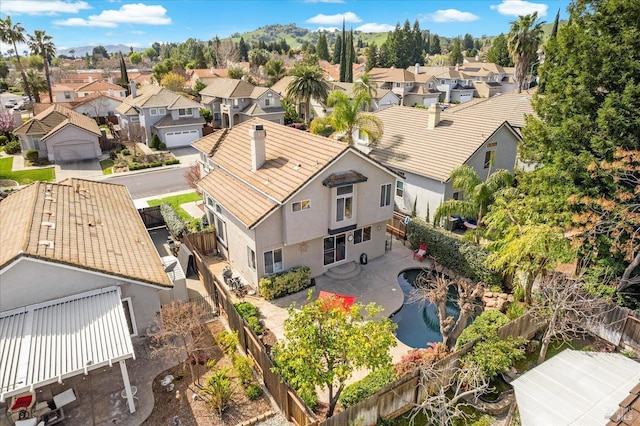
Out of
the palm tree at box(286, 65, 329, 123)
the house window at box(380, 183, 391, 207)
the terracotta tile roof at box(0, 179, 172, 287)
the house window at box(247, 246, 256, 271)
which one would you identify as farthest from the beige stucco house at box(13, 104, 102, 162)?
the house window at box(380, 183, 391, 207)

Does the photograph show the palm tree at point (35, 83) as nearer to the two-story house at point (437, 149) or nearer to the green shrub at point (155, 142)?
the green shrub at point (155, 142)

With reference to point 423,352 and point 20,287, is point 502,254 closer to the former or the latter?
point 423,352

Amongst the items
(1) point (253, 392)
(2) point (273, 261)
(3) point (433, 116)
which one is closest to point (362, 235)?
(2) point (273, 261)

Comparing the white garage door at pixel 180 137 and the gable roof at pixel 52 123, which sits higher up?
the gable roof at pixel 52 123

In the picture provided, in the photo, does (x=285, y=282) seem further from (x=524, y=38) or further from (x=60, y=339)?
(x=524, y=38)

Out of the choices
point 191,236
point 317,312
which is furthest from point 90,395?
point 191,236

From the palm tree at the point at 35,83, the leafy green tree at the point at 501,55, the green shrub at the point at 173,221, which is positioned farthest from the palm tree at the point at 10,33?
the leafy green tree at the point at 501,55
